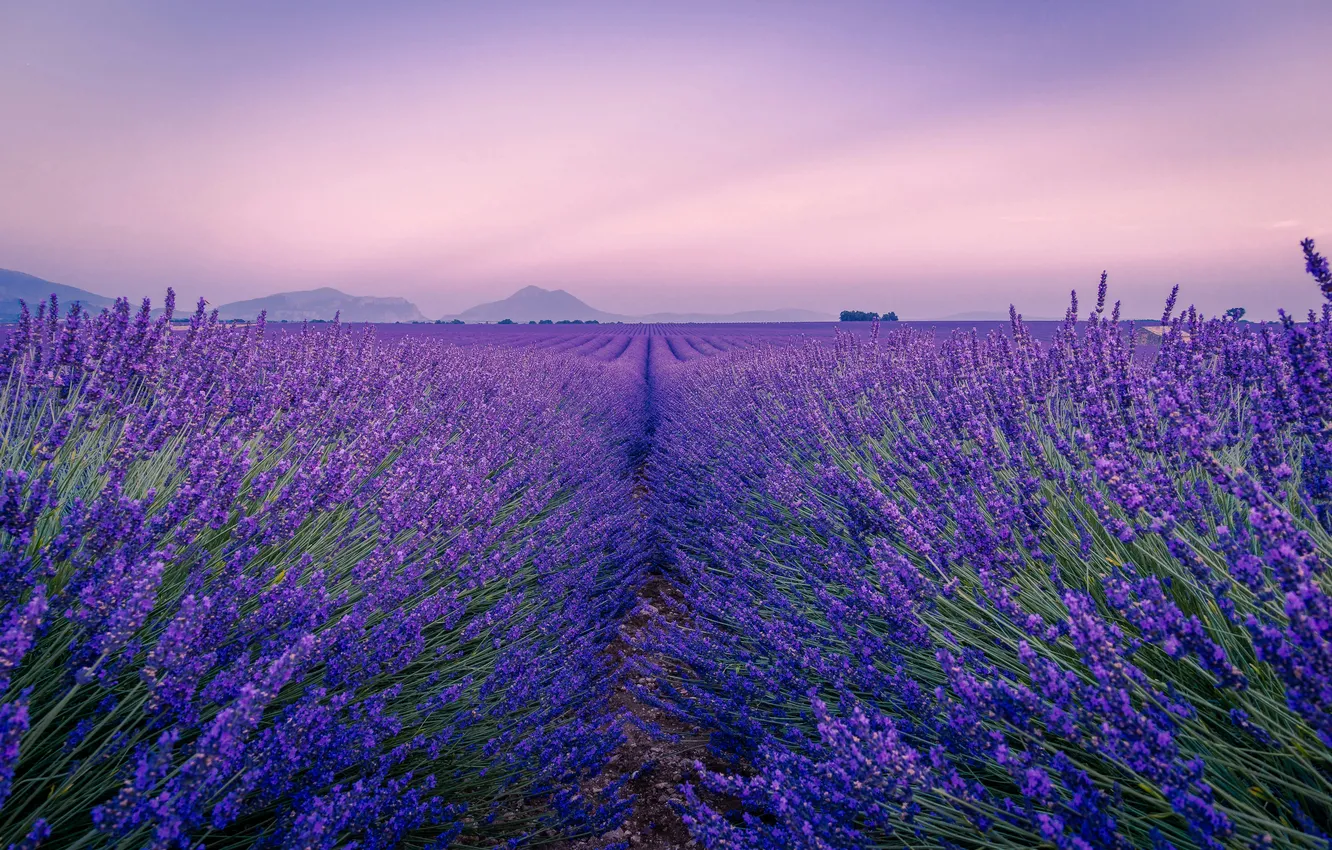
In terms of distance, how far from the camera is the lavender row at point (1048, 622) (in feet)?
Answer: 2.95

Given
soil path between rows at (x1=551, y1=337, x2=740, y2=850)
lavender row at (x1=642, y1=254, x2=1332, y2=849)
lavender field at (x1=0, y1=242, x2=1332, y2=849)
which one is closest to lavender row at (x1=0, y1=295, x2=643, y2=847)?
lavender field at (x1=0, y1=242, x2=1332, y2=849)

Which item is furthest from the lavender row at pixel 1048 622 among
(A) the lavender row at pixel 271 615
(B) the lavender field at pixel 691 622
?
(A) the lavender row at pixel 271 615

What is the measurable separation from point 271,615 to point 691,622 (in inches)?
89.3

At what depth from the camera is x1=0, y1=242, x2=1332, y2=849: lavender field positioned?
927mm

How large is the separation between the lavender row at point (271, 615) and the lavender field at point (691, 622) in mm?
13

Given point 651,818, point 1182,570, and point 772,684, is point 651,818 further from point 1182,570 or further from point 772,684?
point 1182,570

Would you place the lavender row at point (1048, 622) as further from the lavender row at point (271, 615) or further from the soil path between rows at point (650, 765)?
the lavender row at point (271, 615)

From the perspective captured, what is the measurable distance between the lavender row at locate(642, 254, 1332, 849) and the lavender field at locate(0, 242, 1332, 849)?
0.01 meters

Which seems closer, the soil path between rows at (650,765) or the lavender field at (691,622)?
the lavender field at (691,622)

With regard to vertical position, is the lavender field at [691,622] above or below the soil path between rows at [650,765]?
above

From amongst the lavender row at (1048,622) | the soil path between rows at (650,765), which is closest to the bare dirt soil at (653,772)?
the soil path between rows at (650,765)

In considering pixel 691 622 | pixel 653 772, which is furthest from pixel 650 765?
pixel 691 622

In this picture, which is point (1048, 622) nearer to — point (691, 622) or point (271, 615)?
point (271, 615)

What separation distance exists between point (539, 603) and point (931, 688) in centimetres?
133
